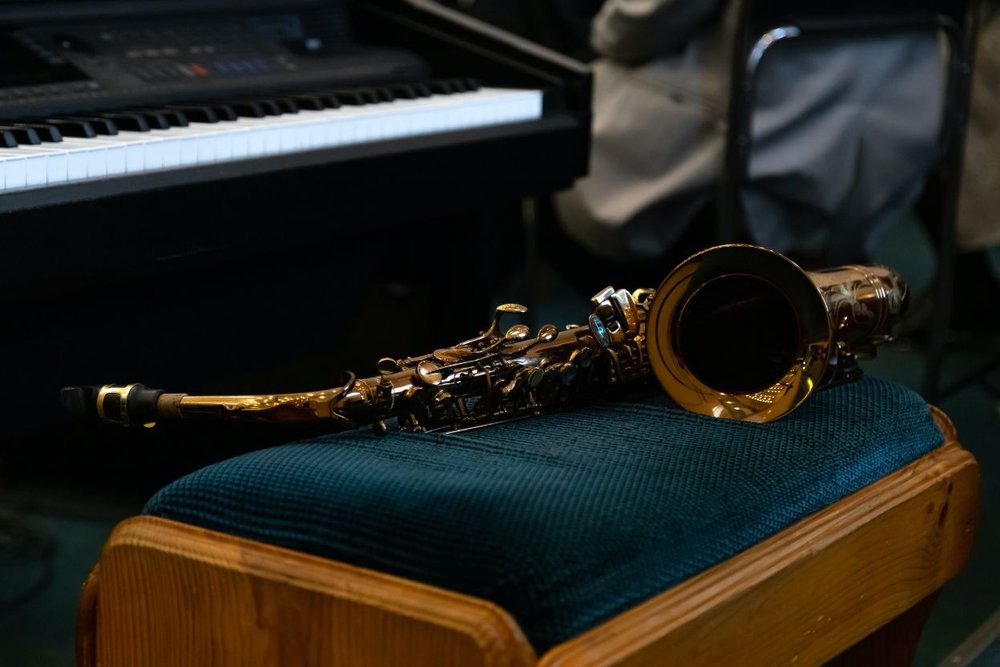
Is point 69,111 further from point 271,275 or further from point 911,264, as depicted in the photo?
point 911,264

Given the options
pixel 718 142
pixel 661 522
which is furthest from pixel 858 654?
pixel 718 142

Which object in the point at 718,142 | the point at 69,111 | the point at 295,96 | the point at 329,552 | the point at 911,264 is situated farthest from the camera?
the point at 911,264

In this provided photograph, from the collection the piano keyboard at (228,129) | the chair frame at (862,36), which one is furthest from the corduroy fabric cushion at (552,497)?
the chair frame at (862,36)

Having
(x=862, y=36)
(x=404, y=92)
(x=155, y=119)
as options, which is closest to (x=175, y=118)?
(x=155, y=119)

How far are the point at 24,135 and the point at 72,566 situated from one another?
880mm

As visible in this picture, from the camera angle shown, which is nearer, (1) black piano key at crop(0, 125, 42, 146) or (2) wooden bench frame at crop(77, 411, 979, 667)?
(2) wooden bench frame at crop(77, 411, 979, 667)

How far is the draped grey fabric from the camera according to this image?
2588 millimetres

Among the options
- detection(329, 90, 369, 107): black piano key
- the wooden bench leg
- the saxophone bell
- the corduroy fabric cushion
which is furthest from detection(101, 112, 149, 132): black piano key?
the wooden bench leg

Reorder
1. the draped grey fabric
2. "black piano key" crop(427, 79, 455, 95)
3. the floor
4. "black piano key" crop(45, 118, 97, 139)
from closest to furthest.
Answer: "black piano key" crop(45, 118, 97, 139) < the floor < "black piano key" crop(427, 79, 455, 95) < the draped grey fabric

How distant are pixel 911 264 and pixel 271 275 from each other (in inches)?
120

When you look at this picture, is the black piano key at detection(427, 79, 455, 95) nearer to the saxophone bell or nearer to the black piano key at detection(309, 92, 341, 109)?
the black piano key at detection(309, 92, 341, 109)

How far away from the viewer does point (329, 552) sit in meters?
1.09

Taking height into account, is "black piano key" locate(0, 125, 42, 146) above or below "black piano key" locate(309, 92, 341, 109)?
above

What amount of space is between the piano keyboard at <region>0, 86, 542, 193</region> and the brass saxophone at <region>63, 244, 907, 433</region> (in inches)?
12.9
